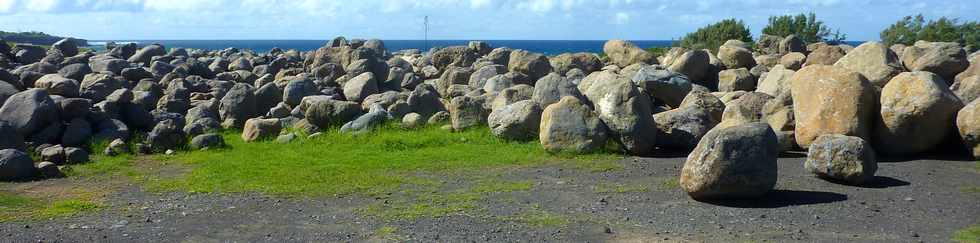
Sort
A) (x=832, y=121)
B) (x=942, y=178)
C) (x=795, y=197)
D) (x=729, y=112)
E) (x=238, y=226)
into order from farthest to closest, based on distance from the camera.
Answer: (x=729, y=112) < (x=832, y=121) < (x=942, y=178) < (x=795, y=197) < (x=238, y=226)

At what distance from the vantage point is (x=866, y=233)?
40.0 feet

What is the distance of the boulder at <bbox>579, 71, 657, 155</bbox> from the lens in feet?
62.5

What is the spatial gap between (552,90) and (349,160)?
624 cm

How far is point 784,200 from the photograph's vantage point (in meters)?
14.3

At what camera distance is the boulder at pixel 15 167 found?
664 inches

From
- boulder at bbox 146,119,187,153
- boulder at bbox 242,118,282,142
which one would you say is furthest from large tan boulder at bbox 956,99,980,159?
boulder at bbox 146,119,187,153

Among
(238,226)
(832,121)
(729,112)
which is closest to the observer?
(238,226)

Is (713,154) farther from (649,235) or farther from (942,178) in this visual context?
(942,178)

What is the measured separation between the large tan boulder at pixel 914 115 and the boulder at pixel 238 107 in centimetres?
1657

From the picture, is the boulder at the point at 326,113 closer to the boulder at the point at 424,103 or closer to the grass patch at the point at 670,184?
the boulder at the point at 424,103

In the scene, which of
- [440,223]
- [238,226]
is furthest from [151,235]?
[440,223]

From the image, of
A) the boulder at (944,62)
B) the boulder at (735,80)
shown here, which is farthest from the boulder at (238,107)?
the boulder at (944,62)

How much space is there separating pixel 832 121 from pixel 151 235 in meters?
13.2

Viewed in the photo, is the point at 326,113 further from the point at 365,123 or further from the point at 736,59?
the point at 736,59
